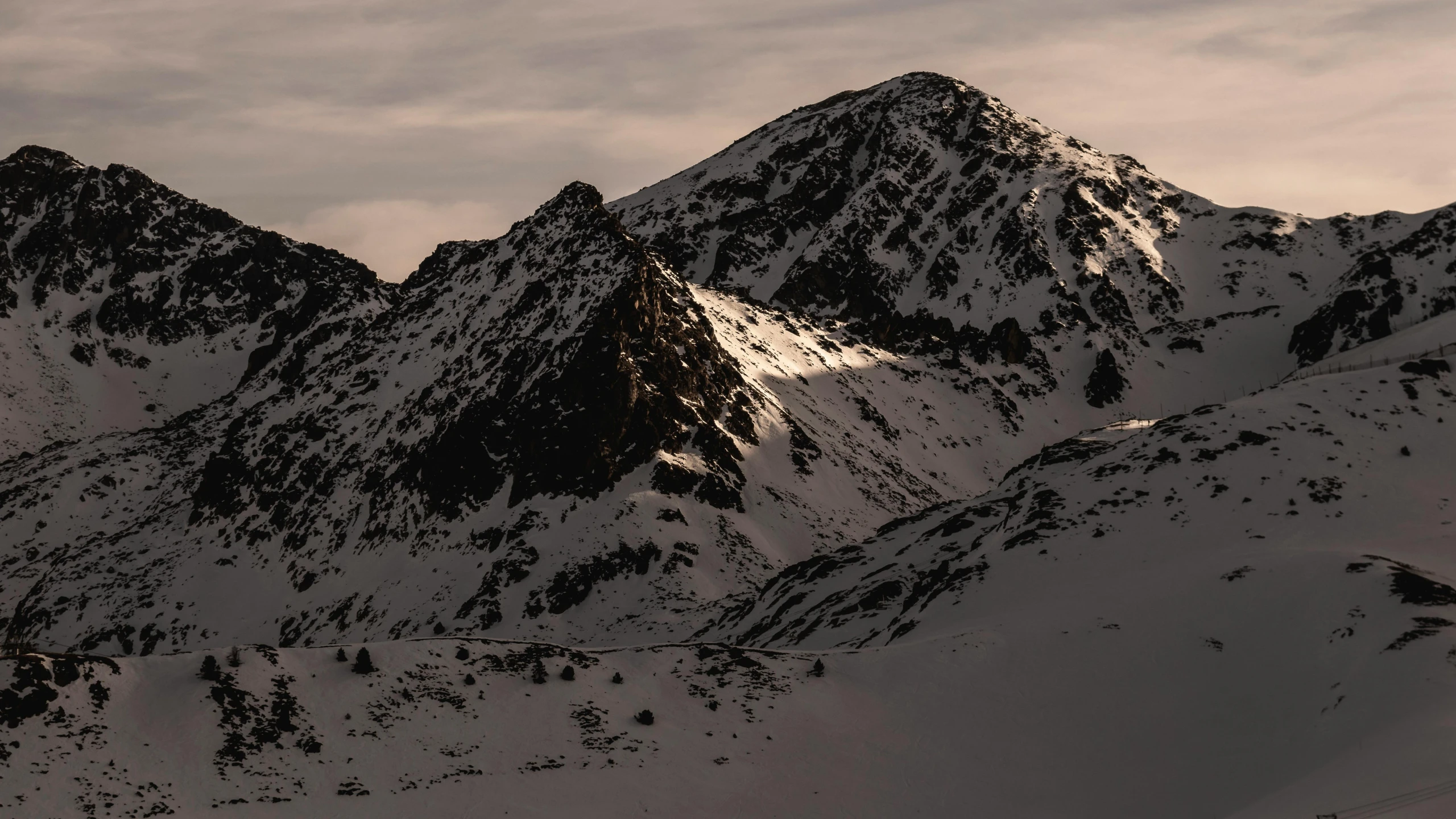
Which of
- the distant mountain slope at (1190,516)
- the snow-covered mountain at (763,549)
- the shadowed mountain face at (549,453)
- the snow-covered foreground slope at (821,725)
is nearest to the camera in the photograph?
the snow-covered foreground slope at (821,725)

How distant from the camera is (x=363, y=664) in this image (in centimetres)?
4125

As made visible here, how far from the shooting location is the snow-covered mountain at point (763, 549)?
123 feet

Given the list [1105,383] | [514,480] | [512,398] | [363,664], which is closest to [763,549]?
[514,480]

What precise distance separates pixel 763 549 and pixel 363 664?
56.8 metres

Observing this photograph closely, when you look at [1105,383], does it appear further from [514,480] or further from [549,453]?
[514,480]

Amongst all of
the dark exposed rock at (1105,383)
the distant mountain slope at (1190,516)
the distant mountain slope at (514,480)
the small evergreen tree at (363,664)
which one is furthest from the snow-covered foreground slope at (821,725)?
the dark exposed rock at (1105,383)

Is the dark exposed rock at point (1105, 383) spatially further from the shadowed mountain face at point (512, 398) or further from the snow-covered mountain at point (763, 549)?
the shadowed mountain face at point (512, 398)

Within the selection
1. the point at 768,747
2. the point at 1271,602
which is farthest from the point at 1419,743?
Answer: the point at 768,747

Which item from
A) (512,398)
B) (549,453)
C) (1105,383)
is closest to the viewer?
(549,453)

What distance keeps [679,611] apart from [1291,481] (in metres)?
39.5

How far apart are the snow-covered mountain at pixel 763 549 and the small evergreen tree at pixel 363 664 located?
0.35 ft

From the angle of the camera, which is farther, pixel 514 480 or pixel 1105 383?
pixel 1105 383

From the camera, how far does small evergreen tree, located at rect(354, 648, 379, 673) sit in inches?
1622

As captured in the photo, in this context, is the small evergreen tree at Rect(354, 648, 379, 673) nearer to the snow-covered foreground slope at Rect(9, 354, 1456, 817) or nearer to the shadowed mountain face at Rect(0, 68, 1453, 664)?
the snow-covered foreground slope at Rect(9, 354, 1456, 817)
